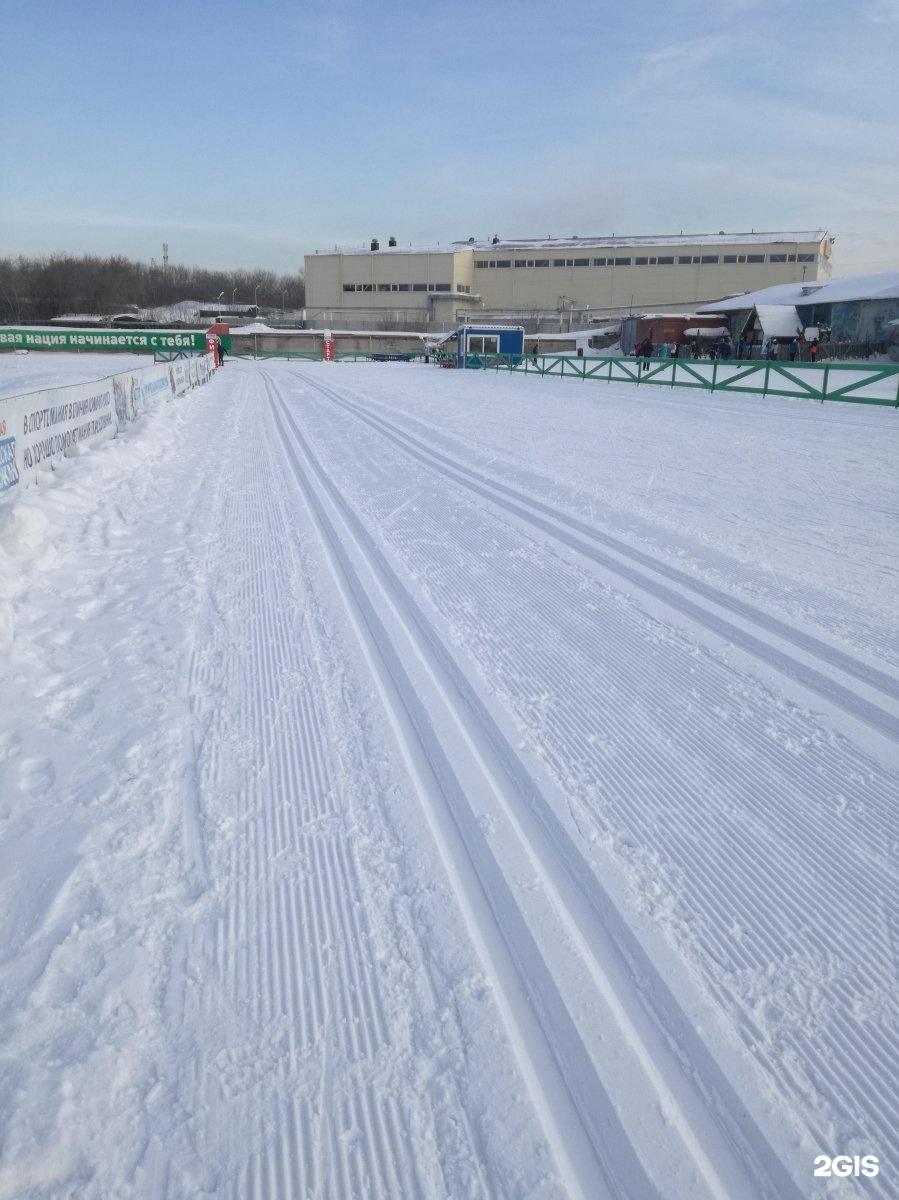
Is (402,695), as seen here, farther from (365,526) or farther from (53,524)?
(53,524)

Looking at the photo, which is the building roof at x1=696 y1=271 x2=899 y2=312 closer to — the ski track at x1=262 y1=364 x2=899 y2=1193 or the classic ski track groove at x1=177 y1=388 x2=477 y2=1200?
the ski track at x1=262 y1=364 x2=899 y2=1193

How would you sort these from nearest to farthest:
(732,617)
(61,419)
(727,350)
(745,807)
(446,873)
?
1. (446,873)
2. (745,807)
3. (732,617)
4. (61,419)
5. (727,350)

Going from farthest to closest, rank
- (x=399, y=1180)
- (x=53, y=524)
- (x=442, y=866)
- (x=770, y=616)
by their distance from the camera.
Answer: (x=53, y=524) → (x=770, y=616) → (x=442, y=866) → (x=399, y=1180)

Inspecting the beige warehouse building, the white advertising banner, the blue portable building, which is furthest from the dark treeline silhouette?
the white advertising banner

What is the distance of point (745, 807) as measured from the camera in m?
3.31

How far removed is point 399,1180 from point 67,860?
1787 mm

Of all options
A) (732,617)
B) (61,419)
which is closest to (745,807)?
(732,617)

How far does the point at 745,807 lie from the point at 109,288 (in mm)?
135028

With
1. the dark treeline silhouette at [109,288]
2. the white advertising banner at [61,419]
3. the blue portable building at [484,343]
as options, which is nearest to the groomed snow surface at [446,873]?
the white advertising banner at [61,419]

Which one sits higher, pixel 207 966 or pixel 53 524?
pixel 53 524

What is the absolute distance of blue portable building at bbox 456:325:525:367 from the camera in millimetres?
44656

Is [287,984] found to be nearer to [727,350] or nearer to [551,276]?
[727,350]

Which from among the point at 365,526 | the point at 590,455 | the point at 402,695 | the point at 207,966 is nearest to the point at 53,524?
the point at 365,526

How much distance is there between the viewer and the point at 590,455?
41.8ft
